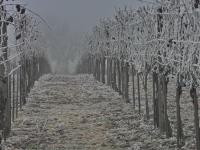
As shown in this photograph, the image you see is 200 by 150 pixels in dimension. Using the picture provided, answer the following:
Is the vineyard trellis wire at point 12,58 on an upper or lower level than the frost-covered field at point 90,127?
upper

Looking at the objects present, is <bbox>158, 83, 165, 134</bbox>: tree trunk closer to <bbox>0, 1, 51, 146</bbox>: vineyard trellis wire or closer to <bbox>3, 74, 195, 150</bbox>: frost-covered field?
<bbox>3, 74, 195, 150</bbox>: frost-covered field

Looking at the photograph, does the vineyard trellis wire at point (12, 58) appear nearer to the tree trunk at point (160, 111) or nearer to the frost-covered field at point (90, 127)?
the frost-covered field at point (90, 127)

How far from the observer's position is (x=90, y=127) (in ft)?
40.6

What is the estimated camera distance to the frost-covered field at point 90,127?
9.67m

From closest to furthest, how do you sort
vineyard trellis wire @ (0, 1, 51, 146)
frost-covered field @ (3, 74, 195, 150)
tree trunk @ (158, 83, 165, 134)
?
vineyard trellis wire @ (0, 1, 51, 146) < frost-covered field @ (3, 74, 195, 150) < tree trunk @ (158, 83, 165, 134)

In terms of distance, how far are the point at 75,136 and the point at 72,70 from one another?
8733 centimetres

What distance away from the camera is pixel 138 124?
12.5m

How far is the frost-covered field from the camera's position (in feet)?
31.7

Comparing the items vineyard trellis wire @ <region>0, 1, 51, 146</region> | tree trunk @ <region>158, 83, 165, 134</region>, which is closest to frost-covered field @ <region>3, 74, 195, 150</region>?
tree trunk @ <region>158, 83, 165, 134</region>

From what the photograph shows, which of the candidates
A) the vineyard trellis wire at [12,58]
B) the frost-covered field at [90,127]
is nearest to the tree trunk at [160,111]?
the frost-covered field at [90,127]

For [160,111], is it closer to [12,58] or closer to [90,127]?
[90,127]

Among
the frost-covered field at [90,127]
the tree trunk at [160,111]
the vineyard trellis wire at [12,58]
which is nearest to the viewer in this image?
the vineyard trellis wire at [12,58]

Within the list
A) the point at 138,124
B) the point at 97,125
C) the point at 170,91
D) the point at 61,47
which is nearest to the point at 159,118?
the point at 138,124

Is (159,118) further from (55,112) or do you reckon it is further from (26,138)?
(55,112)
